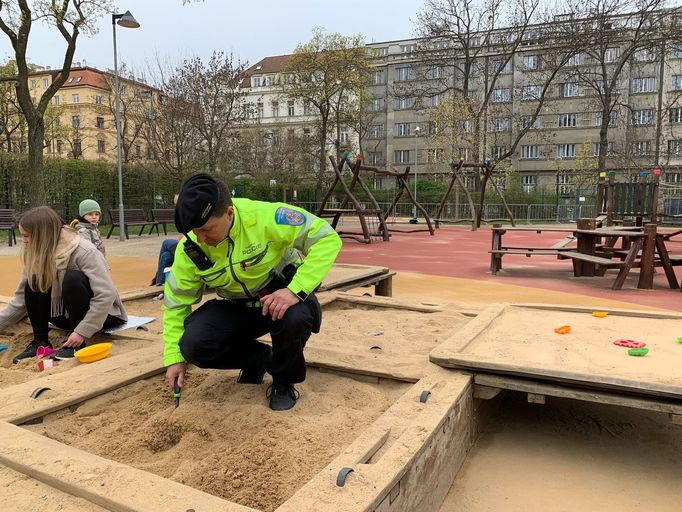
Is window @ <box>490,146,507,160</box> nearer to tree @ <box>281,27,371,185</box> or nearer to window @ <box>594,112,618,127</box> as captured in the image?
window @ <box>594,112,618,127</box>

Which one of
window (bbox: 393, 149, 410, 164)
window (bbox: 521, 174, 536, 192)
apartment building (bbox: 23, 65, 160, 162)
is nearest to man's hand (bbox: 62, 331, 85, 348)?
apartment building (bbox: 23, 65, 160, 162)

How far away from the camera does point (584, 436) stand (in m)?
2.70

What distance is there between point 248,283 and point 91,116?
2131 inches

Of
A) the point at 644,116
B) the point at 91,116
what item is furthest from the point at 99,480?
the point at 91,116

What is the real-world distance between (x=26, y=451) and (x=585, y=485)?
2.14m

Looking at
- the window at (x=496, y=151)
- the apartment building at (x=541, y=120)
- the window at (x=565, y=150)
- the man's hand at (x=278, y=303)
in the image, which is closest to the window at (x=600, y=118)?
the apartment building at (x=541, y=120)

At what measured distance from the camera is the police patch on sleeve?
7.58 feet

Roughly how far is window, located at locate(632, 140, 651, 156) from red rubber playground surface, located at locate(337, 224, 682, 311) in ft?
99.7

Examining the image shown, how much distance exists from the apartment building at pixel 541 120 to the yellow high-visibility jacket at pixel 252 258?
32531 millimetres

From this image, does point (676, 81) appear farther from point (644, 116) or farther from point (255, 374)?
point (255, 374)

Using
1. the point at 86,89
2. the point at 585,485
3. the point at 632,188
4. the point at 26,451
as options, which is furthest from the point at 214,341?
the point at 86,89

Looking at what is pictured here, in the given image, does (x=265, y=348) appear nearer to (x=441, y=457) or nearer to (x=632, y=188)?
(x=441, y=457)

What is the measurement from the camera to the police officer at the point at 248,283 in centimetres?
226

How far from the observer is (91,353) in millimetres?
3086
